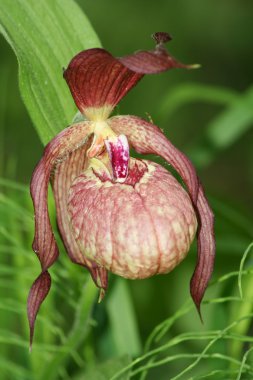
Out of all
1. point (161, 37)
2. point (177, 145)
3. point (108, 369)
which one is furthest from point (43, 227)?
point (177, 145)

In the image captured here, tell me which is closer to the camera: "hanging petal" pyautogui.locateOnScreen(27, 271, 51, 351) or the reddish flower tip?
the reddish flower tip

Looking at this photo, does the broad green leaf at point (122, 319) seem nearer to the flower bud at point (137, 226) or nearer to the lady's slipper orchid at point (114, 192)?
the lady's slipper orchid at point (114, 192)

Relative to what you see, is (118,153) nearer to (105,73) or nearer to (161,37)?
(105,73)

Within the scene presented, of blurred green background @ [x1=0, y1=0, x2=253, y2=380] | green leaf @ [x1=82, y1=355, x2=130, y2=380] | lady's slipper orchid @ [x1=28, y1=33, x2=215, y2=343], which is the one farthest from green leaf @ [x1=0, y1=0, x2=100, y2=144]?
green leaf @ [x1=82, y1=355, x2=130, y2=380]

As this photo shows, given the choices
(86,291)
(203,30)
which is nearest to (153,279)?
(86,291)

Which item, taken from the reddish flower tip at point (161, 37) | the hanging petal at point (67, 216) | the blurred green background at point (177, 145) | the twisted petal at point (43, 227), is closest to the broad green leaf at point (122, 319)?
the blurred green background at point (177, 145)

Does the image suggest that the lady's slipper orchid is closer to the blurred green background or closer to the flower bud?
the flower bud

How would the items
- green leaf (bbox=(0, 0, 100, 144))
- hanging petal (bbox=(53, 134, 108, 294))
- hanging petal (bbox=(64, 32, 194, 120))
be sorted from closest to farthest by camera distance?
hanging petal (bbox=(64, 32, 194, 120)), green leaf (bbox=(0, 0, 100, 144)), hanging petal (bbox=(53, 134, 108, 294))

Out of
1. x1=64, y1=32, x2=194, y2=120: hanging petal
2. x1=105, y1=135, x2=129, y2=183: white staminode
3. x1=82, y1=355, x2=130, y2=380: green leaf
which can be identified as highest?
x1=64, y1=32, x2=194, y2=120: hanging petal

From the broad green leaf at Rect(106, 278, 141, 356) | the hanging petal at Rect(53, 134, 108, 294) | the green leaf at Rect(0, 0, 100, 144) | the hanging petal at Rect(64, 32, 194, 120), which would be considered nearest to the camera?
the hanging petal at Rect(64, 32, 194, 120)
